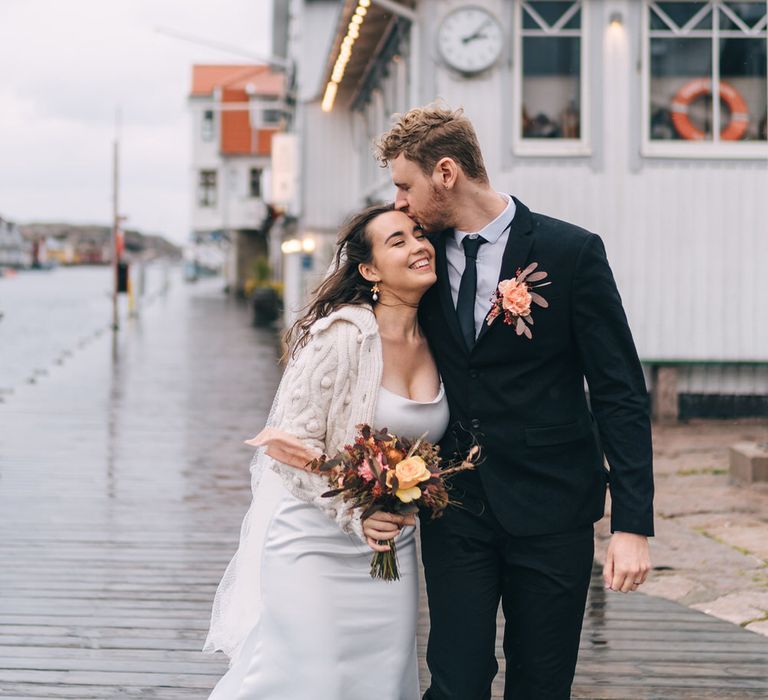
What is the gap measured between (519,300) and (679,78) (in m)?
10.7

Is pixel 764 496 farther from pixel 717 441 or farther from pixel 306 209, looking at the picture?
pixel 306 209

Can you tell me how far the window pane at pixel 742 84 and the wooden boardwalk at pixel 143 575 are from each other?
607 centimetres

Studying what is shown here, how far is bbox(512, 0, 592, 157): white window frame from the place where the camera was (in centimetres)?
1304

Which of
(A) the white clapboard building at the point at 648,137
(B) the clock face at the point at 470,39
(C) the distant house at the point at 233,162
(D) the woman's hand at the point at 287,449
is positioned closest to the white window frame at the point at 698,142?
(A) the white clapboard building at the point at 648,137

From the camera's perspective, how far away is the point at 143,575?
6.78 m

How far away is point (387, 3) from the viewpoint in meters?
13.1

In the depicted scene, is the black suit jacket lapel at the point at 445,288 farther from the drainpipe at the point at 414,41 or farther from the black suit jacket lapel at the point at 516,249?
the drainpipe at the point at 414,41

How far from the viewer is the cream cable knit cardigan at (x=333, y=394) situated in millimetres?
3385

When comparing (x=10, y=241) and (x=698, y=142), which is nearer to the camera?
(x=698, y=142)

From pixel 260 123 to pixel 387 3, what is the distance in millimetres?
44727

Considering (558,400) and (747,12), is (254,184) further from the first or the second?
(558,400)

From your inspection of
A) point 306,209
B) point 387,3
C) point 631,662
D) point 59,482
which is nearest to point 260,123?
point 306,209

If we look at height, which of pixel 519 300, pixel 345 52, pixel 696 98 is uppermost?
pixel 345 52

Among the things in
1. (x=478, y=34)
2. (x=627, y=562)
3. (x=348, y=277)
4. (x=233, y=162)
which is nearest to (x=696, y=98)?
(x=478, y=34)
